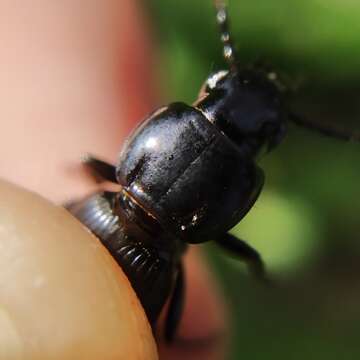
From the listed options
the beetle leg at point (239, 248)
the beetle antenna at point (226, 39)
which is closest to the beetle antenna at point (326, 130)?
the beetle antenna at point (226, 39)

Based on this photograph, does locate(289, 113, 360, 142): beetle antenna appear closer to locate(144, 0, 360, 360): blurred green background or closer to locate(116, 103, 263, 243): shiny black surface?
locate(116, 103, 263, 243): shiny black surface

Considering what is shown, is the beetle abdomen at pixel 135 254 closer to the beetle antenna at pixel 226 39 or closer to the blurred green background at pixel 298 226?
the beetle antenna at pixel 226 39

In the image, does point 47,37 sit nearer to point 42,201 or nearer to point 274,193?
point 274,193

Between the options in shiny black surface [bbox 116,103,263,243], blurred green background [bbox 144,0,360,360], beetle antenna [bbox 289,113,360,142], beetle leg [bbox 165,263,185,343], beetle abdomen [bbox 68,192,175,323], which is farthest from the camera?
blurred green background [bbox 144,0,360,360]

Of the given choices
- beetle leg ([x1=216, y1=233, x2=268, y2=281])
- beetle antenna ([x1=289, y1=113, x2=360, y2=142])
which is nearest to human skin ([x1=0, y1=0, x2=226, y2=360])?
beetle leg ([x1=216, y1=233, x2=268, y2=281])

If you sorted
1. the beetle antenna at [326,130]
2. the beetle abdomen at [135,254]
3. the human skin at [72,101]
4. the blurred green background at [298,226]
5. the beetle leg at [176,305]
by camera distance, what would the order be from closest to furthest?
1. the beetle abdomen at [135,254]
2. the beetle antenna at [326,130]
3. the beetle leg at [176,305]
4. the human skin at [72,101]
5. the blurred green background at [298,226]

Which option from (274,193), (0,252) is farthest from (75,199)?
(274,193)
